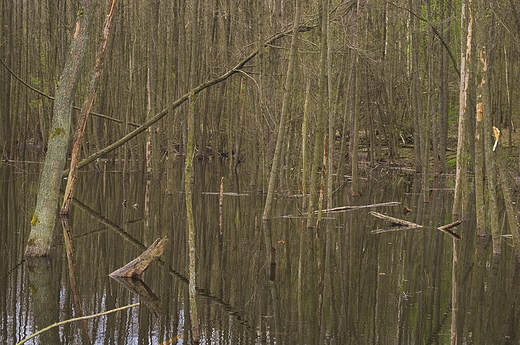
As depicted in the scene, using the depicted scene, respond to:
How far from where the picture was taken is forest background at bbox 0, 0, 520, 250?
13266 mm

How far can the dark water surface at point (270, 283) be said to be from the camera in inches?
212

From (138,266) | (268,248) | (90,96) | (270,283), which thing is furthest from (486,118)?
(90,96)

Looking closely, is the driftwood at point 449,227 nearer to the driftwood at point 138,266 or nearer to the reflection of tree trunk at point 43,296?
the driftwood at point 138,266

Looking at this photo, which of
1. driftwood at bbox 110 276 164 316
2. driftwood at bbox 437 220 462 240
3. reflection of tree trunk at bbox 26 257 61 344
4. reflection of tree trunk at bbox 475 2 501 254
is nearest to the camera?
reflection of tree trunk at bbox 26 257 61 344

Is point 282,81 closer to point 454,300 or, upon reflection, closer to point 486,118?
point 486,118

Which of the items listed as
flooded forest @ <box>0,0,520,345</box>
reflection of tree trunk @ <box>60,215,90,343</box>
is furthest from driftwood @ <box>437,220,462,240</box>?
reflection of tree trunk @ <box>60,215,90,343</box>

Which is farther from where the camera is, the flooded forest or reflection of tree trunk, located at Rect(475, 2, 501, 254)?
reflection of tree trunk, located at Rect(475, 2, 501, 254)

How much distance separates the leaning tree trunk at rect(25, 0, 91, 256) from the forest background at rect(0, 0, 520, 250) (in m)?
3.69

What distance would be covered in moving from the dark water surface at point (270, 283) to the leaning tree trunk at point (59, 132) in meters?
0.63

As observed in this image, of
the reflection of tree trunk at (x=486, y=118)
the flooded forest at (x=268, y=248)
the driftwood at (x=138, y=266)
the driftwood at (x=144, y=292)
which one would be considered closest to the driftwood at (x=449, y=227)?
the flooded forest at (x=268, y=248)

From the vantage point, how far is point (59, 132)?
8.47 meters

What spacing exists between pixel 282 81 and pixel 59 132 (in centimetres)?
785

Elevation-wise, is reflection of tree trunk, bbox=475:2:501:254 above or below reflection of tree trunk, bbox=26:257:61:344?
above

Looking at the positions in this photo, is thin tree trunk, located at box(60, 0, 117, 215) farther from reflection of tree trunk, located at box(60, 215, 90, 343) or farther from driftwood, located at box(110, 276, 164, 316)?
driftwood, located at box(110, 276, 164, 316)
